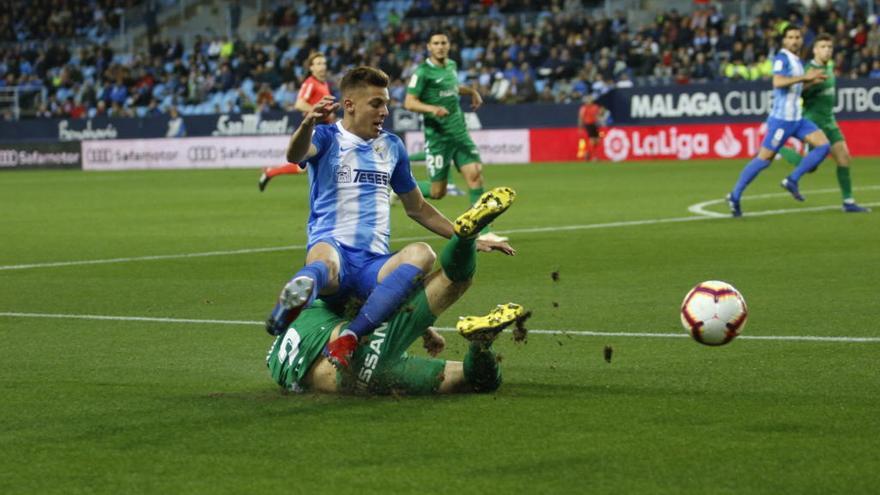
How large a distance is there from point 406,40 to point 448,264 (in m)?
38.5

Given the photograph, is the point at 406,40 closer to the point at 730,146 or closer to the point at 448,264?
the point at 730,146

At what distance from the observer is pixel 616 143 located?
123 ft

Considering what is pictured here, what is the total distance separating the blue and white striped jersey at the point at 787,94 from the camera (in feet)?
60.7

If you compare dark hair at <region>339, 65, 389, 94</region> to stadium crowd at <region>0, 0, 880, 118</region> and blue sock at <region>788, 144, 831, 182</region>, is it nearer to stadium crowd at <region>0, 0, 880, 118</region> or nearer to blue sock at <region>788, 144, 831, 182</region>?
blue sock at <region>788, 144, 831, 182</region>

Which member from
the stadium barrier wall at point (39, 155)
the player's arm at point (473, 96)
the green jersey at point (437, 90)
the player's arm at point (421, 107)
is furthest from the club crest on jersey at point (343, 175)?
the stadium barrier wall at point (39, 155)

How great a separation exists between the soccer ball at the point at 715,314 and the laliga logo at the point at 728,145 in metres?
28.3

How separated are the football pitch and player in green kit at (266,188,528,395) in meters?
0.10

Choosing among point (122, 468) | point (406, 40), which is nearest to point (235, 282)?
point (122, 468)

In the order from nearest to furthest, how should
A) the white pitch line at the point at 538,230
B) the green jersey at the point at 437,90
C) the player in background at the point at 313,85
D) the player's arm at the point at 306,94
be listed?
1. the white pitch line at the point at 538,230
2. the green jersey at the point at 437,90
3. the player in background at the point at 313,85
4. the player's arm at the point at 306,94

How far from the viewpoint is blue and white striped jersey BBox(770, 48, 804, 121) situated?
60.7ft

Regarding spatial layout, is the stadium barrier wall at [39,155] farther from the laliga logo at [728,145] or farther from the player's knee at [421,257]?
the player's knee at [421,257]

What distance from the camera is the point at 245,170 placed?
125 feet

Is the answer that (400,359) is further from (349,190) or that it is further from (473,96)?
(473,96)

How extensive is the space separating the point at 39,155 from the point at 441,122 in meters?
28.9
